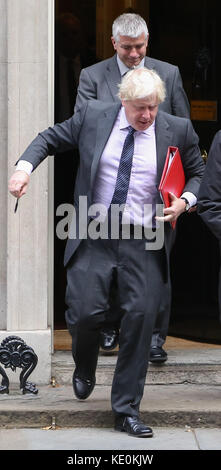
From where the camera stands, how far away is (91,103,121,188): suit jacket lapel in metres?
6.41

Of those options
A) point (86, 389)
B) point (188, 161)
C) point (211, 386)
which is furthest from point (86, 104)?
point (211, 386)

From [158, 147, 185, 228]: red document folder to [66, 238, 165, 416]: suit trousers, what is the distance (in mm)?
309

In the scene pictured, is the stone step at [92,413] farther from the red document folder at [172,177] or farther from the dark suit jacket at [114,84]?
the dark suit jacket at [114,84]

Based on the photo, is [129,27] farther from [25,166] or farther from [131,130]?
[25,166]

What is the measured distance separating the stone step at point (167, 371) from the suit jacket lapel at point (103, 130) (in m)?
1.64

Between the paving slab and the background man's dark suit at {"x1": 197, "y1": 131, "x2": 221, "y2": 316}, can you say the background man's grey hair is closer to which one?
the background man's dark suit at {"x1": 197, "y1": 131, "x2": 221, "y2": 316}

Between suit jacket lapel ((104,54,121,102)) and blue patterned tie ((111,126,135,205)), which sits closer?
blue patterned tie ((111,126,135,205))

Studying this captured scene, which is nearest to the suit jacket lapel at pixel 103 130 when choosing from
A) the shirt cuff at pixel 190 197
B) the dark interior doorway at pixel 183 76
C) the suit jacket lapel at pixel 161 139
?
the suit jacket lapel at pixel 161 139

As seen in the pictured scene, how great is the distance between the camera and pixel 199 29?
8.66m

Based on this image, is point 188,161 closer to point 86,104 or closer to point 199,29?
point 86,104

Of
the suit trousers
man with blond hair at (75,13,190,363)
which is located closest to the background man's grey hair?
man with blond hair at (75,13,190,363)

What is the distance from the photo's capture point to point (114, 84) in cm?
729

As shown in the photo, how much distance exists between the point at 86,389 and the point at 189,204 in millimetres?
1196

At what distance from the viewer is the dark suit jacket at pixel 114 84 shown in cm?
729
